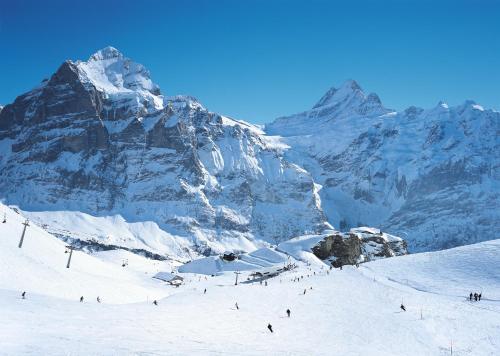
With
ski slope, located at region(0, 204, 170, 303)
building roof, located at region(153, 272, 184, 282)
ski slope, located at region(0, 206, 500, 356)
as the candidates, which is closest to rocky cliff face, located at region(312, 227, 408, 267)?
building roof, located at region(153, 272, 184, 282)

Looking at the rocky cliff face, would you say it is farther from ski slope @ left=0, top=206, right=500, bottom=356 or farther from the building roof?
ski slope @ left=0, top=206, right=500, bottom=356

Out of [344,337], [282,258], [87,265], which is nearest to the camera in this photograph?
[344,337]

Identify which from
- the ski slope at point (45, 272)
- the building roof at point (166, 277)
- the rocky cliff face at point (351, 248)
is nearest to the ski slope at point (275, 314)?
the ski slope at point (45, 272)

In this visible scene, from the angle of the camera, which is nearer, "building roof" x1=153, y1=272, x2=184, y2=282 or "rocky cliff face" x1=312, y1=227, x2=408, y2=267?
"building roof" x1=153, y1=272, x2=184, y2=282

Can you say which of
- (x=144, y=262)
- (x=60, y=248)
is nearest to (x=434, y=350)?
(x=60, y=248)

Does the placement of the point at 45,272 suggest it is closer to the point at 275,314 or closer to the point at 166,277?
the point at 275,314

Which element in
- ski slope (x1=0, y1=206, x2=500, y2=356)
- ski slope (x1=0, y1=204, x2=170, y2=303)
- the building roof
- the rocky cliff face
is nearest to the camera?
ski slope (x1=0, y1=206, x2=500, y2=356)

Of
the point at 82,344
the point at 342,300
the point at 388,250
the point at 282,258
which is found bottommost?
the point at 82,344

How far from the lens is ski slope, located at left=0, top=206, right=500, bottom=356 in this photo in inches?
1190

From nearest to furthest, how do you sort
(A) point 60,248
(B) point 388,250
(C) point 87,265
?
(A) point 60,248 < (C) point 87,265 < (B) point 388,250

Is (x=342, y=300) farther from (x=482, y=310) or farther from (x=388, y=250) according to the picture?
(x=388, y=250)

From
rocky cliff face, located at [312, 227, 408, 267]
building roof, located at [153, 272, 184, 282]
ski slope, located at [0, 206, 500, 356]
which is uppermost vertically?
rocky cliff face, located at [312, 227, 408, 267]

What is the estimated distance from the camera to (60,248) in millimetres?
80875

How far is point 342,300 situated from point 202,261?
10392cm
